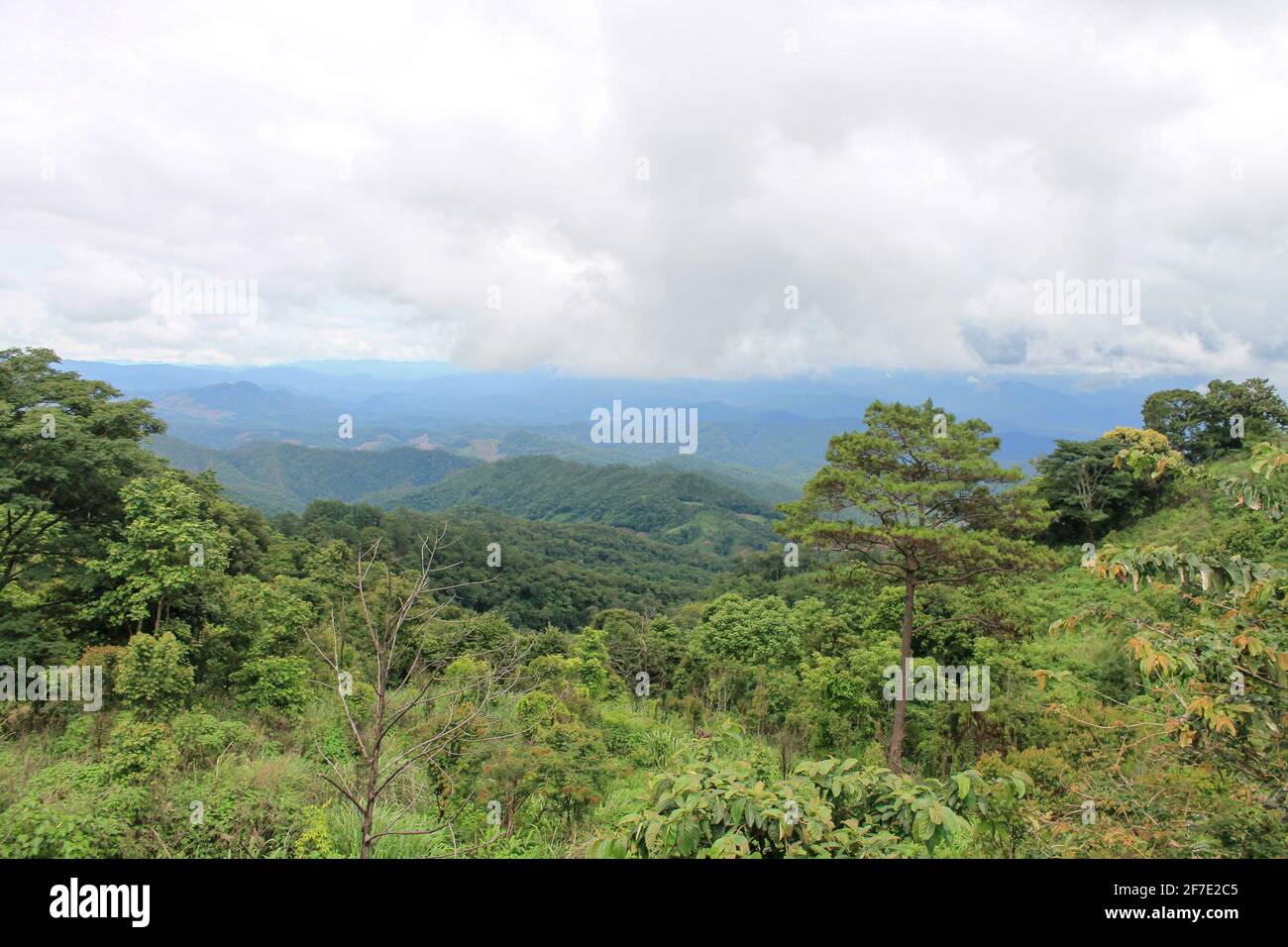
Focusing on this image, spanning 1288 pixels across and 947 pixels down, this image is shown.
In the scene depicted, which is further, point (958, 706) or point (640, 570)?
point (640, 570)

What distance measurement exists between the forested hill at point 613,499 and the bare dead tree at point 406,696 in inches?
3942

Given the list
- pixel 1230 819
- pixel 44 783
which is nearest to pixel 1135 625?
pixel 1230 819

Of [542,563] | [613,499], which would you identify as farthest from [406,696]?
[613,499]

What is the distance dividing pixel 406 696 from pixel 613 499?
5307 inches

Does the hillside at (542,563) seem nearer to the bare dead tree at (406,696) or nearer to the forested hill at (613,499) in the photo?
the forested hill at (613,499)

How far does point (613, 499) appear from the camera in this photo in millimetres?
144250

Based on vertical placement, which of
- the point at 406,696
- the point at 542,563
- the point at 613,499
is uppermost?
the point at 613,499

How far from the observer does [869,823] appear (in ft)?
8.25

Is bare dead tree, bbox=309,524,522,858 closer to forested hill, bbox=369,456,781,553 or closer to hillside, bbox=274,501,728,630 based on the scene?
hillside, bbox=274,501,728,630

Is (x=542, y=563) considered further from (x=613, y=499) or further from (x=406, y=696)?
(x=613, y=499)

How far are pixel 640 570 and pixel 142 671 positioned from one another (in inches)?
3077

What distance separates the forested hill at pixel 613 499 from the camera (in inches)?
4796

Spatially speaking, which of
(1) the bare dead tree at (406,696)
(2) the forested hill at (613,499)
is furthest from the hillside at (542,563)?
(1) the bare dead tree at (406,696)
